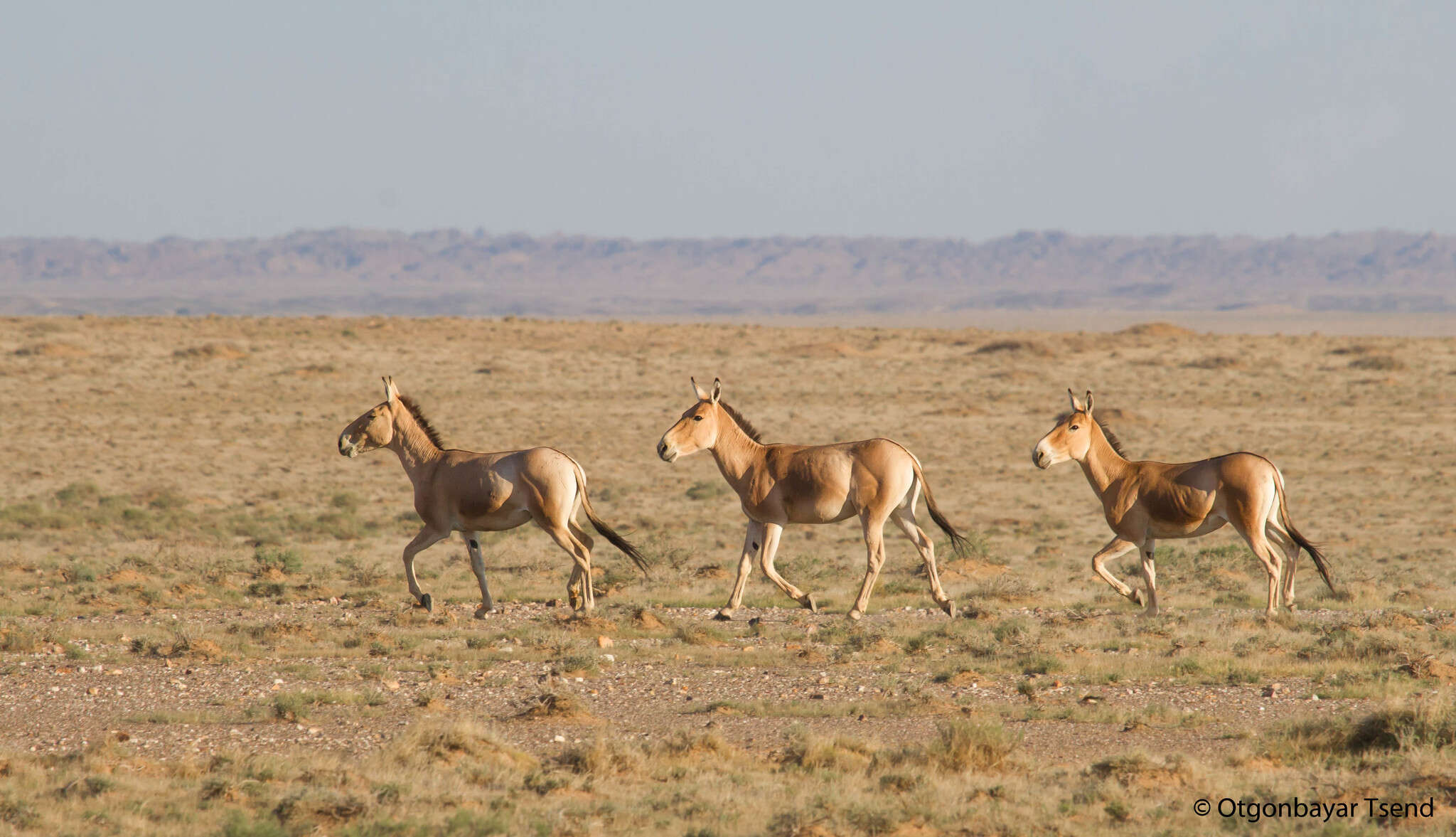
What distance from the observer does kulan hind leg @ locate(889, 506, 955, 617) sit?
13836 mm

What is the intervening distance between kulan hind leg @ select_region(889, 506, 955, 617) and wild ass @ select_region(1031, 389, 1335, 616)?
1430mm

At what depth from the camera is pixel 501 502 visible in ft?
45.5

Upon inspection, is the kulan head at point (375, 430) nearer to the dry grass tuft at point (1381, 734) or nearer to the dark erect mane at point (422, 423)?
the dark erect mane at point (422, 423)

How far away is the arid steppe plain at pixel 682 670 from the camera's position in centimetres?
788

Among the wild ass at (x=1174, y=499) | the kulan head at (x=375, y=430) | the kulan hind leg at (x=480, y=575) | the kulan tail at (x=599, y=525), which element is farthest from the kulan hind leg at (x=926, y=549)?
the kulan head at (x=375, y=430)

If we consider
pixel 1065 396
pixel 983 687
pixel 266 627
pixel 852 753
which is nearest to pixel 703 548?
pixel 266 627

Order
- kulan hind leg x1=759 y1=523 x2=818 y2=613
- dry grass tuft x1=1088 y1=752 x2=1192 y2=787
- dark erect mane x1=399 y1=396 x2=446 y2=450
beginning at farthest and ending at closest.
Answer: dark erect mane x1=399 y1=396 x2=446 y2=450, kulan hind leg x1=759 y1=523 x2=818 y2=613, dry grass tuft x1=1088 y1=752 x2=1192 y2=787

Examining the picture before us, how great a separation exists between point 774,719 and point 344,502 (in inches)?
772

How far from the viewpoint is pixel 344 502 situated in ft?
91.2

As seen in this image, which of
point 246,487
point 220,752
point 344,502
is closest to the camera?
point 220,752

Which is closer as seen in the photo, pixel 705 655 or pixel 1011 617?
pixel 705 655

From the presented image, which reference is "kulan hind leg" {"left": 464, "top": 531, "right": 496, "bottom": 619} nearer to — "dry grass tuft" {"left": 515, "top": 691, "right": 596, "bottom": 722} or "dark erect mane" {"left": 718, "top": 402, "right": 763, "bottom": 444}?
"dark erect mane" {"left": 718, "top": 402, "right": 763, "bottom": 444}

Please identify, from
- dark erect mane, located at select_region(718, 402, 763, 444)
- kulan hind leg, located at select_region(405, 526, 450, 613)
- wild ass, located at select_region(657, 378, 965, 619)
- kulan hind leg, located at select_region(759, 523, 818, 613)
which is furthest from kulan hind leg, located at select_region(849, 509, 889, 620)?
kulan hind leg, located at select_region(405, 526, 450, 613)

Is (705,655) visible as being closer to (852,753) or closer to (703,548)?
(852,753)
